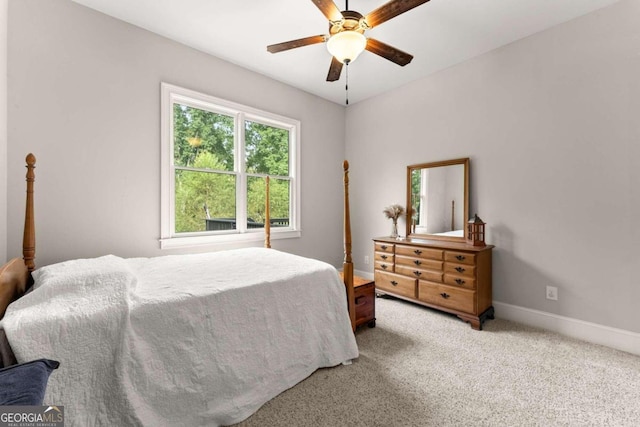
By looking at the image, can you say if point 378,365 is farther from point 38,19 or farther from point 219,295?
point 38,19

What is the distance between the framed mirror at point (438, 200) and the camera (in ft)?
10.5

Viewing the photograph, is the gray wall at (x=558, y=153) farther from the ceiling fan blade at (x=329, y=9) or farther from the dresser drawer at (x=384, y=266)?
the ceiling fan blade at (x=329, y=9)

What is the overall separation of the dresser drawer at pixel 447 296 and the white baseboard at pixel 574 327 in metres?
0.52

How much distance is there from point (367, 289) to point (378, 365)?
731 millimetres

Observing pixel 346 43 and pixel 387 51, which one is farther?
pixel 387 51

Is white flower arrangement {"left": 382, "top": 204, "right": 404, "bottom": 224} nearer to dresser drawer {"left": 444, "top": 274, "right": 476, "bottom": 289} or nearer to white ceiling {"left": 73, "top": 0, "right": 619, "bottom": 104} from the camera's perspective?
dresser drawer {"left": 444, "top": 274, "right": 476, "bottom": 289}

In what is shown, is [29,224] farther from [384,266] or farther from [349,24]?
[384,266]

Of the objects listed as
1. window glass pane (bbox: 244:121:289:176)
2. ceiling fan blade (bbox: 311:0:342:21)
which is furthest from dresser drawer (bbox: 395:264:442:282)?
ceiling fan blade (bbox: 311:0:342:21)

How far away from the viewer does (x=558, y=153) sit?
258 centimetres

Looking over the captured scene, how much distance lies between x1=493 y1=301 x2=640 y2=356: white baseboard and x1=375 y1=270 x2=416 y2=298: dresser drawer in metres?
0.87

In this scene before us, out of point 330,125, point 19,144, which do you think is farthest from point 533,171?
point 19,144

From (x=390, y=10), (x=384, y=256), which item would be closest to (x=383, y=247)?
(x=384, y=256)

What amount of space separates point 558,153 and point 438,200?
3.91 ft

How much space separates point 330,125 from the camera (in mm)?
4371
